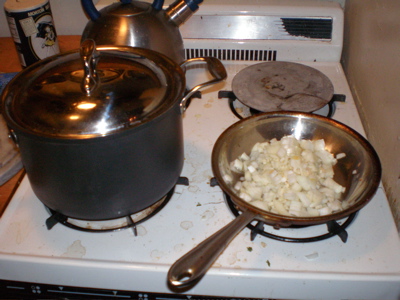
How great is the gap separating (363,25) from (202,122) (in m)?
0.48

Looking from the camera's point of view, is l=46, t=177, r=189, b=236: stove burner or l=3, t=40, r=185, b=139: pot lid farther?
l=46, t=177, r=189, b=236: stove burner

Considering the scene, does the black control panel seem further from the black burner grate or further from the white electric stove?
the black burner grate

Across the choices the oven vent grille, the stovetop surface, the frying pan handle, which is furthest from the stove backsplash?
the frying pan handle

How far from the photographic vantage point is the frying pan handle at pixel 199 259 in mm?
527

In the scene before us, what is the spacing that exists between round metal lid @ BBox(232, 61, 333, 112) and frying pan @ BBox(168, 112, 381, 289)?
59 millimetres

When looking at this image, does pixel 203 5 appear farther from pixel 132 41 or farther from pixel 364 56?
pixel 364 56

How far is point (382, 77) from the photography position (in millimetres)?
871

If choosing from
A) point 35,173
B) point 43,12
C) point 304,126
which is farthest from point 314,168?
point 43,12

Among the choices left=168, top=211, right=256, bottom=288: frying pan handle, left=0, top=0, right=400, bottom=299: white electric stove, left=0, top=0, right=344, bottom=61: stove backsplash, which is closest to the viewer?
left=168, top=211, right=256, bottom=288: frying pan handle

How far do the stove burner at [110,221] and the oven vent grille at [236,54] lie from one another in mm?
501

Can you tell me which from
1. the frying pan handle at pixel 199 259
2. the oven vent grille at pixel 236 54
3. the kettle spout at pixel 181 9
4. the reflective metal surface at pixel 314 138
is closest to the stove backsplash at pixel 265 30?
the oven vent grille at pixel 236 54

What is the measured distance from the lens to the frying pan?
0.60 m

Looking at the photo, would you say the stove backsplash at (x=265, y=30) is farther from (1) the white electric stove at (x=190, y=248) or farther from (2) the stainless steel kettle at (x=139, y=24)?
(1) the white electric stove at (x=190, y=248)

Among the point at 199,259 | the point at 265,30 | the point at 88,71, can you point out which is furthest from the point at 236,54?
the point at 199,259
